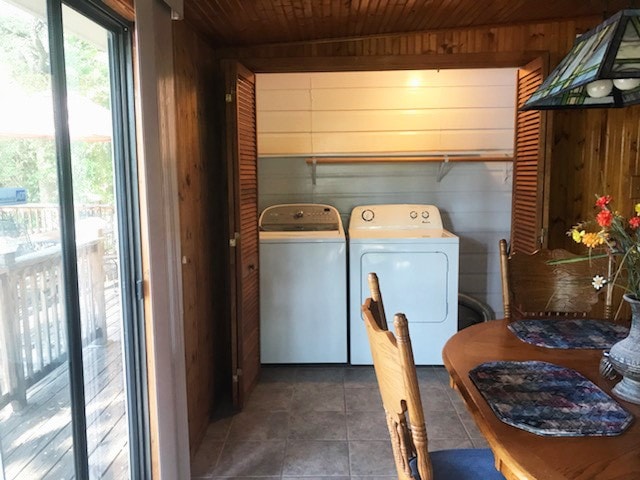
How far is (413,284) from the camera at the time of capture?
3.40 meters

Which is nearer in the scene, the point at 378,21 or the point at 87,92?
the point at 87,92

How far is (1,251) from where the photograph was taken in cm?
120

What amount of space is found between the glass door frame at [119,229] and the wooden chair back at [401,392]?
0.92 metres

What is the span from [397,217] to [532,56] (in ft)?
4.98

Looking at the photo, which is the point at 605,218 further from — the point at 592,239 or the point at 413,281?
the point at 413,281

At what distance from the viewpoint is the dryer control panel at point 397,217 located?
12.8 ft

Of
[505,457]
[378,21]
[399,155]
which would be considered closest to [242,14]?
[378,21]

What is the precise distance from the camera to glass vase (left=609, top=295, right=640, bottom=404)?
1304 mm

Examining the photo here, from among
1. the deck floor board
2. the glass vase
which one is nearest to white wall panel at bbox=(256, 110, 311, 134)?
the deck floor board

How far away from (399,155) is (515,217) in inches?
45.2

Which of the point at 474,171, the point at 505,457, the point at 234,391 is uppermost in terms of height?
the point at 474,171

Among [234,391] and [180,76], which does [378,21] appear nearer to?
[180,76]

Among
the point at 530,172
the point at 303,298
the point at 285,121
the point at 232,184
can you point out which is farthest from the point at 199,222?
the point at 530,172

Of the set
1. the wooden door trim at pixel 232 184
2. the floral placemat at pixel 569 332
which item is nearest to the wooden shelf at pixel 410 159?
the wooden door trim at pixel 232 184
